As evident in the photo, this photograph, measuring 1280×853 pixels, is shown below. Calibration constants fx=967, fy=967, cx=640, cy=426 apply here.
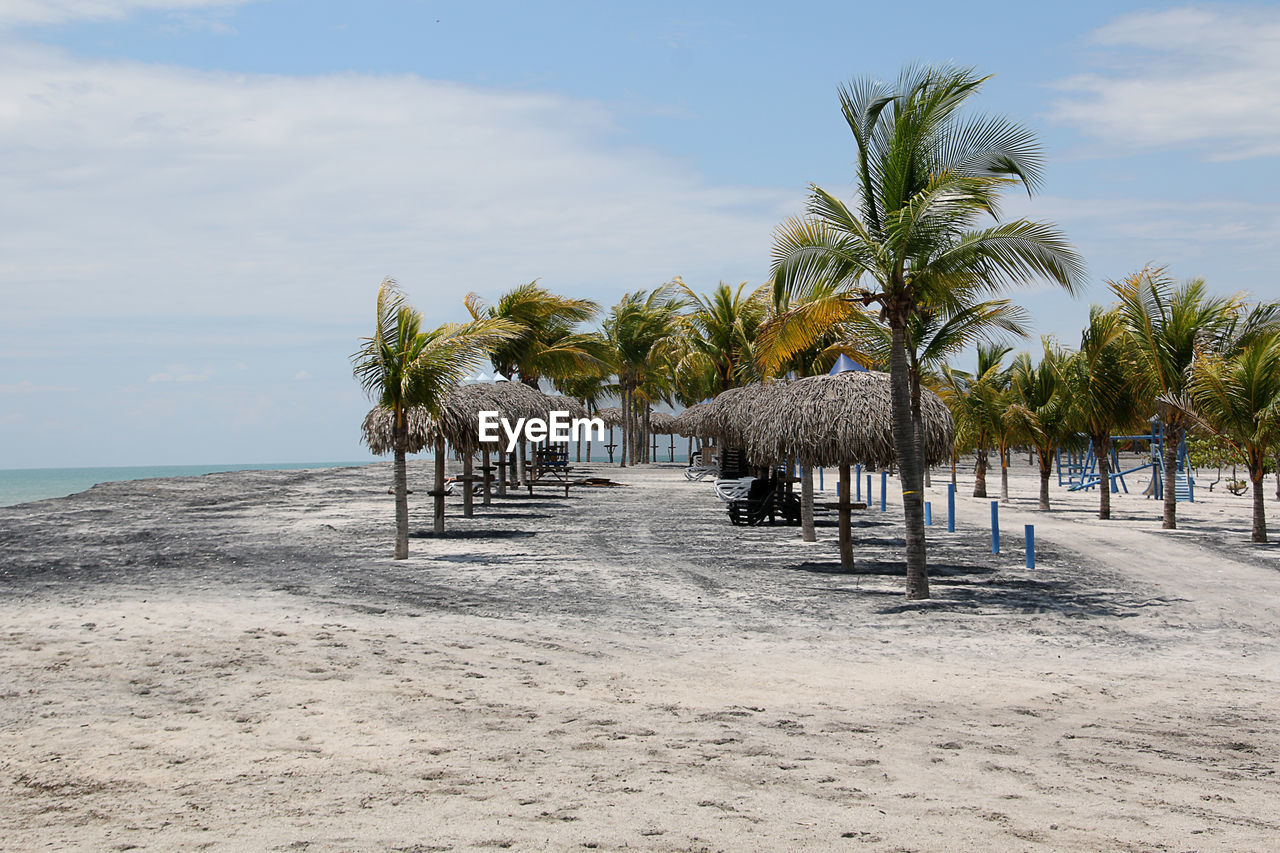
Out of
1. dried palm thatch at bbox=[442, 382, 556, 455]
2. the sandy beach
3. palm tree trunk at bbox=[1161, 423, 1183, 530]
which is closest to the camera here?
the sandy beach

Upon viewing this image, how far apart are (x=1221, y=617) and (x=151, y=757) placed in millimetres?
9592

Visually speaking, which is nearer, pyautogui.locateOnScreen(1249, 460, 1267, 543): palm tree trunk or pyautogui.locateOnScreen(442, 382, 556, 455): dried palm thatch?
pyautogui.locateOnScreen(1249, 460, 1267, 543): palm tree trunk

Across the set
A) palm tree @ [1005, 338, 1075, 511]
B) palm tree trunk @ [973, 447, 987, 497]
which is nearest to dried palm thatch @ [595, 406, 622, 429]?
palm tree trunk @ [973, 447, 987, 497]

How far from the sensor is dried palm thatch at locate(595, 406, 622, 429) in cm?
5206

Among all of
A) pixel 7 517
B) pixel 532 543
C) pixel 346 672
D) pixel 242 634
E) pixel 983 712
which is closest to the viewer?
pixel 983 712

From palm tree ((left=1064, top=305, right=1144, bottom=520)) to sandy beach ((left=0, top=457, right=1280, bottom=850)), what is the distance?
27.3 ft

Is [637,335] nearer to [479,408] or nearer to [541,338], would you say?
[541,338]

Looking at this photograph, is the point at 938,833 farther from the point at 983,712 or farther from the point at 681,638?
the point at 681,638

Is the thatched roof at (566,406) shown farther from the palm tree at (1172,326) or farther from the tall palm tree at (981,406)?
the palm tree at (1172,326)

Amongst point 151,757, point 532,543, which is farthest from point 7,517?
point 151,757

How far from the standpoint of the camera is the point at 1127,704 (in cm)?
632

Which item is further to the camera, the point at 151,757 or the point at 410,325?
the point at 410,325

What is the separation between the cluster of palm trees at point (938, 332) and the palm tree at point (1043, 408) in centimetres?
5

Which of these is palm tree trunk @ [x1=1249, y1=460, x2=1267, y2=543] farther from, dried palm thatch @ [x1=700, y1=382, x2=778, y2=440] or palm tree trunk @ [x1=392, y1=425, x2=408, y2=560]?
palm tree trunk @ [x1=392, y1=425, x2=408, y2=560]
